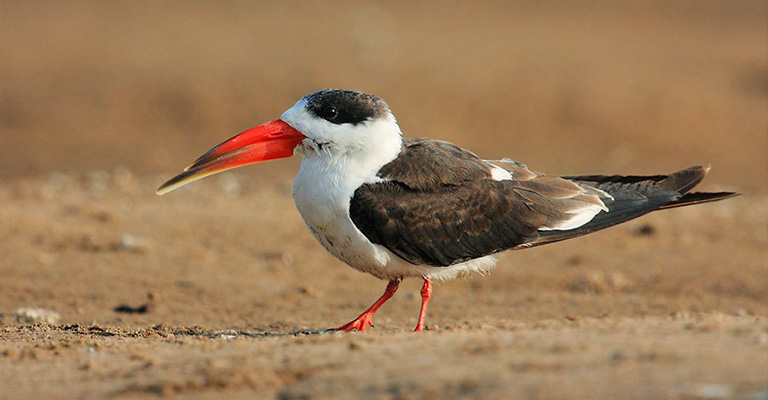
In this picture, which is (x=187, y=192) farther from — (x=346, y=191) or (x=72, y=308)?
(x=346, y=191)

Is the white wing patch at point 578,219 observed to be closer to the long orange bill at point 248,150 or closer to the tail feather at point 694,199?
the tail feather at point 694,199

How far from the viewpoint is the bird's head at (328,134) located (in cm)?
569

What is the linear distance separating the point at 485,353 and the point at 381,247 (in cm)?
166

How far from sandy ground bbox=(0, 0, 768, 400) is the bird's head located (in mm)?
999

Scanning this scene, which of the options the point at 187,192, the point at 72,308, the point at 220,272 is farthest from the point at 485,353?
the point at 187,192

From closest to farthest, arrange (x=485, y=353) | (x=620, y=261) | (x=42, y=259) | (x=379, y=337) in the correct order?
(x=485, y=353) → (x=379, y=337) → (x=42, y=259) → (x=620, y=261)

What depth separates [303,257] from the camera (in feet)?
30.5

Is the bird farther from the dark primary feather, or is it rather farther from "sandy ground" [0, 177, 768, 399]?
"sandy ground" [0, 177, 768, 399]

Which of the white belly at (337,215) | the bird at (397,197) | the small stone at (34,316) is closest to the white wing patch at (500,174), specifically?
the bird at (397,197)

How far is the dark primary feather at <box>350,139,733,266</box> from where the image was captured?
5.65 metres

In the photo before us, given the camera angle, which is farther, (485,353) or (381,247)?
(381,247)

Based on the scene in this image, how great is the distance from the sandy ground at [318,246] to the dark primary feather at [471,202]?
54 centimetres

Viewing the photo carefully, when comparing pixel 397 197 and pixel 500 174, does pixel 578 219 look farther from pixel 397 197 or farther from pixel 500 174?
pixel 397 197

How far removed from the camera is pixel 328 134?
224 inches
